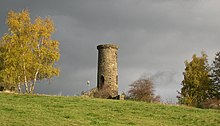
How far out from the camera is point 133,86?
4728cm

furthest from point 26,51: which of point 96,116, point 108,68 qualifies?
point 96,116

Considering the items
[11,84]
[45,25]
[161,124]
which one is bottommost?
[161,124]

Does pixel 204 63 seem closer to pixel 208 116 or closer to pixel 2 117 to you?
pixel 208 116

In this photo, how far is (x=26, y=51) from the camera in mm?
41656

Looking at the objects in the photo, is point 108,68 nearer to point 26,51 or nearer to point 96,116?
point 26,51

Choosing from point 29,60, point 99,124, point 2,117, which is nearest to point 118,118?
point 99,124

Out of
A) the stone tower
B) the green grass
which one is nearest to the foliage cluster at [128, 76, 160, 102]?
the stone tower

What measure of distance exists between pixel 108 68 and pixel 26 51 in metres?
9.98

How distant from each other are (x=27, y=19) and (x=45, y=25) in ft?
6.73

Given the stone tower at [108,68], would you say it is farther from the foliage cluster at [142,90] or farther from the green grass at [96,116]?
the green grass at [96,116]

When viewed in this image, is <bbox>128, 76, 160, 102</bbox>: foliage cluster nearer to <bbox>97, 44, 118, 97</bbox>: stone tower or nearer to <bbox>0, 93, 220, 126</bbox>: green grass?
<bbox>97, 44, 118, 97</bbox>: stone tower

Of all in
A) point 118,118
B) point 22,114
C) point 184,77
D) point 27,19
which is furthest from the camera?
point 184,77

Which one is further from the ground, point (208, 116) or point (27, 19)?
Answer: point (27, 19)

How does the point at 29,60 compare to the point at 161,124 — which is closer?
the point at 161,124
